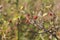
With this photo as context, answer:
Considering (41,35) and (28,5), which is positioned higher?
(28,5)

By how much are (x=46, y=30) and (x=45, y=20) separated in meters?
0.08

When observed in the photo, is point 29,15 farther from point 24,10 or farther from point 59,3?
point 59,3

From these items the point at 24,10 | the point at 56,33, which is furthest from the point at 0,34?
the point at 56,33

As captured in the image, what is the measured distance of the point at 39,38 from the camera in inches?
53.7

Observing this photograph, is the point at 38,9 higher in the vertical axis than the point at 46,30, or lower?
higher

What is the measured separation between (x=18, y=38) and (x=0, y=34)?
14 centimetres

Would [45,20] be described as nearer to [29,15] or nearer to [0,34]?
[29,15]

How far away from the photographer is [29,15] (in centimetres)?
136

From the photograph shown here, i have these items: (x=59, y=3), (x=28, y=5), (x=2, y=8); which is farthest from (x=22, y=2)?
(x=59, y=3)

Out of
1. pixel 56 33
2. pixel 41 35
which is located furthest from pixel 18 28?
pixel 56 33

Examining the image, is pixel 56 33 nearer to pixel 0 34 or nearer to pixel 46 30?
pixel 46 30

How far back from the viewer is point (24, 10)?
136 cm

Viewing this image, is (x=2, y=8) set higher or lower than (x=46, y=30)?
higher

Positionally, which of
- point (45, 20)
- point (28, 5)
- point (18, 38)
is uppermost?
point (28, 5)
